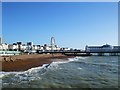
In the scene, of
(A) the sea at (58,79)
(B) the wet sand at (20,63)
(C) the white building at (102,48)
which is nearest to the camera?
(A) the sea at (58,79)

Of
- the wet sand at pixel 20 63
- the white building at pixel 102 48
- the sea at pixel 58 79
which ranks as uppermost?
the sea at pixel 58 79

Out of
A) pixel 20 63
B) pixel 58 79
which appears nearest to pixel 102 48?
pixel 20 63

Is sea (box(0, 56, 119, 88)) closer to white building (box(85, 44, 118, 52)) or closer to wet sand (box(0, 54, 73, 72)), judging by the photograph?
wet sand (box(0, 54, 73, 72))

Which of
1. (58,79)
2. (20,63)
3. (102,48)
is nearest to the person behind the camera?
(58,79)

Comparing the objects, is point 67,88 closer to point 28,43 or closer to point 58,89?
point 58,89

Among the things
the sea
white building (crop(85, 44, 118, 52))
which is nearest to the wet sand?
the sea

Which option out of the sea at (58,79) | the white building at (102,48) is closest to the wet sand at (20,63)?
the sea at (58,79)

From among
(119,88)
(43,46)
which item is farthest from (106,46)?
(119,88)

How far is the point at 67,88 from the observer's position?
14.0 meters

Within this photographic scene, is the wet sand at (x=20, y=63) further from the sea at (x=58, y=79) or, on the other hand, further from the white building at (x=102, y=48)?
the white building at (x=102, y=48)

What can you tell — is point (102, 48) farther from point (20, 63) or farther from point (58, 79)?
point (58, 79)

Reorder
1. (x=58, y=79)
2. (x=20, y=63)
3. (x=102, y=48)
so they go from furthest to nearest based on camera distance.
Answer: (x=102, y=48) < (x=20, y=63) < (x=58, y=79)

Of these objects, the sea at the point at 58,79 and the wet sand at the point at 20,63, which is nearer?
the sea at the point at 58,79

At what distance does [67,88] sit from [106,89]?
232cm
